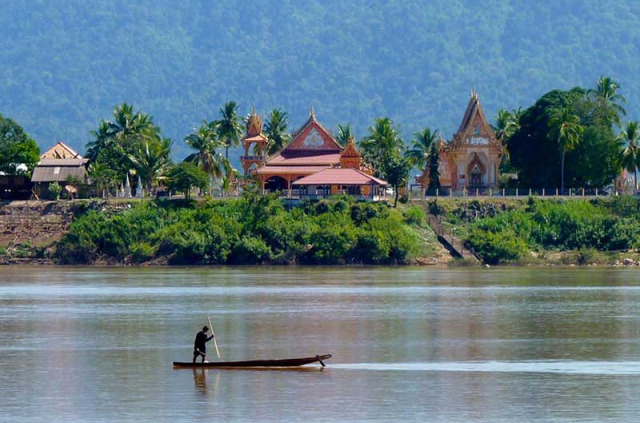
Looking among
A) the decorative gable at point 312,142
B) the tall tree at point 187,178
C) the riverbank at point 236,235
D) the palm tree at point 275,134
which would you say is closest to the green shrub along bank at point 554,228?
the riverbank at point 236,235

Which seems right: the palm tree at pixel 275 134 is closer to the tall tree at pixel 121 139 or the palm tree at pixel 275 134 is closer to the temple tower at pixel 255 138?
the temple tower at pixel 255 138

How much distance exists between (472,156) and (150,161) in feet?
95.5

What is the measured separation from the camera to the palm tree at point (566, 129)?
389ft

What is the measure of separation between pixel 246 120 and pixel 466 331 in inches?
3725

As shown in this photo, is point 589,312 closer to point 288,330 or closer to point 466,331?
point 466,331

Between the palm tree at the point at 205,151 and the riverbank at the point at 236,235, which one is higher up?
the palm tree at the point at 205,151

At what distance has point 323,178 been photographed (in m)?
123

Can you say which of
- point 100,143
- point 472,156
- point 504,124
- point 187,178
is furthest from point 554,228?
point 100,143

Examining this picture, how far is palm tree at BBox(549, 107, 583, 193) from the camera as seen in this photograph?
389ft

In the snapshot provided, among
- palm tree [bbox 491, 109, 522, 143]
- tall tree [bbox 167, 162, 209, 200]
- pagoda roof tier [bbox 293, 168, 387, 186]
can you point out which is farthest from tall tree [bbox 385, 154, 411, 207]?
palm tree [bbox 491, 109, 522, 143]

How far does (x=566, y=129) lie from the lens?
119m

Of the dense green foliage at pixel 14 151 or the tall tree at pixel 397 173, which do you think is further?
the dense green foliage at pixel 14 151

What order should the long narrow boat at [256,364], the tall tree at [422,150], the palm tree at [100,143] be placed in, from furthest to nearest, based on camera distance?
the tall tree at [422,150], the palm tree at [100,143], the long narrow boat at [256,364]

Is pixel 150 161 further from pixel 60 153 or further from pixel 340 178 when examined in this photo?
pixel 60 153
